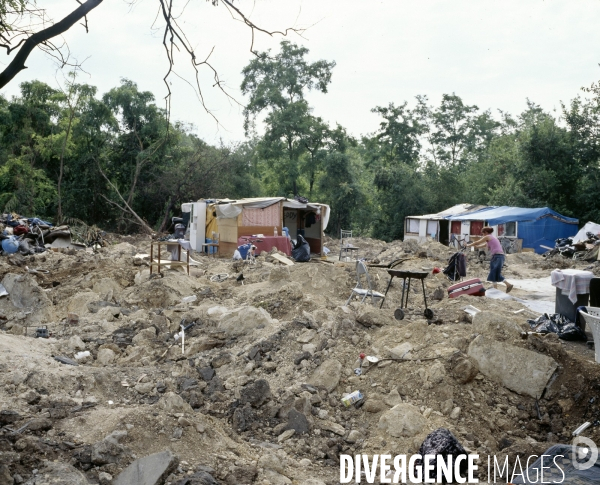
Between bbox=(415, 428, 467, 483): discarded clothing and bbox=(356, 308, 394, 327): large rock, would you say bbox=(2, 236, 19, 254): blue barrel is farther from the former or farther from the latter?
bbox=(415, 428, 467, 483): discarded clothing

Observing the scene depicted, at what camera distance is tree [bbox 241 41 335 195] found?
104 ft

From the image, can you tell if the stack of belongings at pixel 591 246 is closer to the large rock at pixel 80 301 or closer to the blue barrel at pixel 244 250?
the blue barrel at pixel 244 250

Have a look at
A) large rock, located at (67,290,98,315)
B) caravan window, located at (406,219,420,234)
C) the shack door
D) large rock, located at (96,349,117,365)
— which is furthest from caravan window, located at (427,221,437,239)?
large rock, located at (96,349,117,365)

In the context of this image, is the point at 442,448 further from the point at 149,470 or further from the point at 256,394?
the point at 149,470

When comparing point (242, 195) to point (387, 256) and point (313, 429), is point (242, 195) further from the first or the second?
point (313, 429)

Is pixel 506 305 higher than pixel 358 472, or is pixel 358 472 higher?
pixel 506 305

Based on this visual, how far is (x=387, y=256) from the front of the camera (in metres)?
19.5

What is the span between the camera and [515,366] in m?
5.54

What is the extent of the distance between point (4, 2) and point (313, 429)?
12.7ft

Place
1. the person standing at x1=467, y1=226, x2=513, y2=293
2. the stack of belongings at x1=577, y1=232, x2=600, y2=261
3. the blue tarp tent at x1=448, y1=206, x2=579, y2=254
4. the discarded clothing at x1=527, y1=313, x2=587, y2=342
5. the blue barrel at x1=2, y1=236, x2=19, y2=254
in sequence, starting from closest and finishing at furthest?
the discarded clothing at x1=527, y1=313, x2=587, y2=342 → the person standing at x1=467, y1=226, x2=513, y2=293 → the blue barrel at x1=2, y1=236, x2=19, y2=254 → the stack of belongings at x1=577, y1=232, x2=600, y2=261 → the blue tarp tent at x1=448, y1=206, x2=579, y2=254

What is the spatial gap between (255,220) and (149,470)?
15.5 metres

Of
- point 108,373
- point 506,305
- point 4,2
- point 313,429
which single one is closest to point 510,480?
point 313,429

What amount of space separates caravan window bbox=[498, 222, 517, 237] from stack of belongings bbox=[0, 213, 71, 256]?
58.1 ft

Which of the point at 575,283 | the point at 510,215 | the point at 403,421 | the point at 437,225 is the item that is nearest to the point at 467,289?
the point at 575,283
